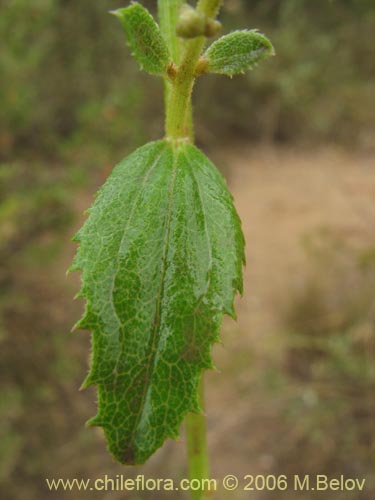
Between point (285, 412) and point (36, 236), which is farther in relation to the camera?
point (36, 236)

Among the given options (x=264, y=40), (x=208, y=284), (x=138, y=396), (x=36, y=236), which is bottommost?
(x=36, y=236)

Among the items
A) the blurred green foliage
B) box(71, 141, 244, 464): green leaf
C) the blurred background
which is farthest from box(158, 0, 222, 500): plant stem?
the blurred green foliage

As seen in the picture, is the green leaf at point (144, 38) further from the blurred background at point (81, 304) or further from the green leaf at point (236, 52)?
the blurred background at point (81, 304)

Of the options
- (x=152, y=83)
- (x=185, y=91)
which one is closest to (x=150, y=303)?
(x=185, y=91)

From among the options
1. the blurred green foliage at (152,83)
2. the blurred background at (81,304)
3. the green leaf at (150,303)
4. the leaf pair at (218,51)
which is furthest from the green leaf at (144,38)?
the blurred green foliage at (152,83)

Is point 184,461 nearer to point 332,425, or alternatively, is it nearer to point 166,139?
point 332,425

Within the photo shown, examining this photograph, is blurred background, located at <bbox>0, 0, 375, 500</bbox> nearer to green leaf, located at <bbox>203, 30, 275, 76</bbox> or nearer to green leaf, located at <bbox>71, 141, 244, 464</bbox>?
green leaf, located at <bbox>71, 141, 244, 464</bbox>

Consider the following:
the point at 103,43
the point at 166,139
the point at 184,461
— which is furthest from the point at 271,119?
the point at 166,139

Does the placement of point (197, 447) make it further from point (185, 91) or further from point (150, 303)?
point (185, 91)
